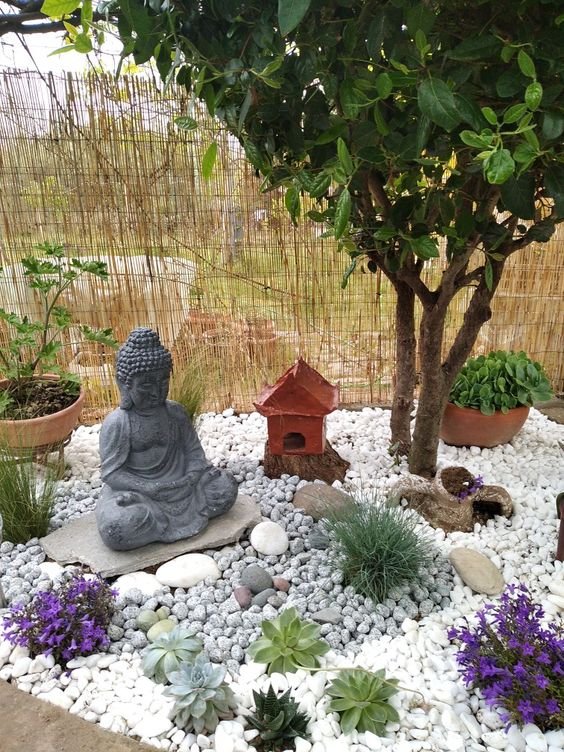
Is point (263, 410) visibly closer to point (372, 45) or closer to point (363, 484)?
point (363, 484)

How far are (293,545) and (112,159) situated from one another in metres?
2.29

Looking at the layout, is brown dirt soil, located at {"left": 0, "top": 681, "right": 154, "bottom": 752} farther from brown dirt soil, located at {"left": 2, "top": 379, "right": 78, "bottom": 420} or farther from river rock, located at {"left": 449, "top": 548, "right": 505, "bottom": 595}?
brown dirt soil, located at {"left": 2, "top": 379, "right": 78, "bottom": 420}

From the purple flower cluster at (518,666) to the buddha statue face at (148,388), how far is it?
1352 mm

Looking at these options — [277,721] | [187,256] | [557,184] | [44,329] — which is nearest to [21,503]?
[44,329]

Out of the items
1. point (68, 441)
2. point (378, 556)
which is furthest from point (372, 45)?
point (68, 441)

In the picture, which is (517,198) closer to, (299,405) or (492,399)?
(299,405)

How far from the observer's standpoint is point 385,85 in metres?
1.23

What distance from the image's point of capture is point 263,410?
2742 millimetres

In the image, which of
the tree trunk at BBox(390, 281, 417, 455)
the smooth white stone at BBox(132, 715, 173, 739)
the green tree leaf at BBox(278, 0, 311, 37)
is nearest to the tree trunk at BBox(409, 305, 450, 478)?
the tree trunk at BBox(390, 281, 417, 455)

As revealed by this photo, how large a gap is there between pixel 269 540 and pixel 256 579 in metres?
0.22

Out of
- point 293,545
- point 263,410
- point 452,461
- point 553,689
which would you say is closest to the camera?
point 553,689

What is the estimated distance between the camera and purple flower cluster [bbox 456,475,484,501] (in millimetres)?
2619

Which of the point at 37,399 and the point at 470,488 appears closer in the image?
the point at 470,488

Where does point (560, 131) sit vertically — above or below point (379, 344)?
above
